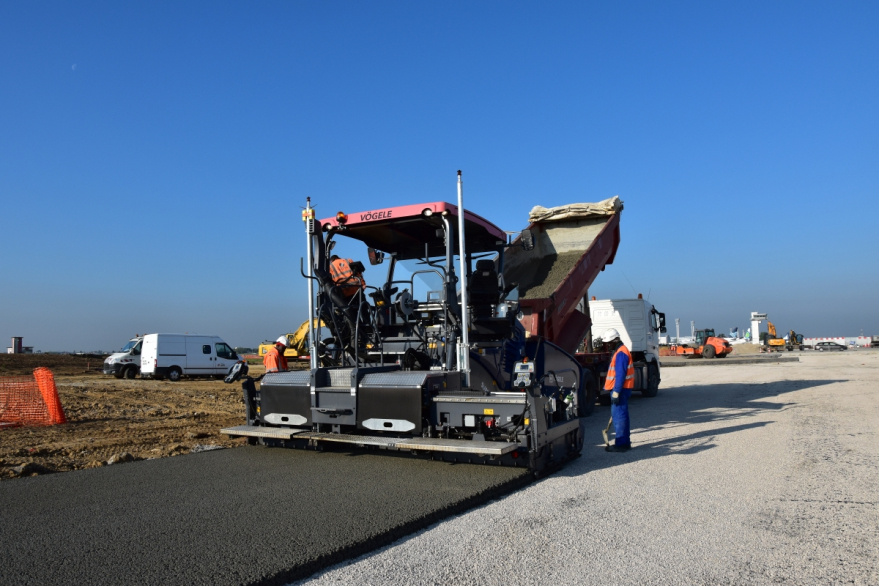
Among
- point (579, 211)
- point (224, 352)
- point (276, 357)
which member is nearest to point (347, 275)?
point (276, 357)

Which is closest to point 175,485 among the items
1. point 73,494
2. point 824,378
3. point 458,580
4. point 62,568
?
point 73,494

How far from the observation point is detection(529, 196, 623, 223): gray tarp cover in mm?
11906

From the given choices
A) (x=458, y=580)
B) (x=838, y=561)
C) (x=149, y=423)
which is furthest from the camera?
(x=149, y=423)

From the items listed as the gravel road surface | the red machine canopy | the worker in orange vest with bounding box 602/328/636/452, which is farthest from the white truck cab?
the red machine canopy

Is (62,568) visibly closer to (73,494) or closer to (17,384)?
(73,494)

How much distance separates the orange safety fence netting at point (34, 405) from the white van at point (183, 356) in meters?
9.22

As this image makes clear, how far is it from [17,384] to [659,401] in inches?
569

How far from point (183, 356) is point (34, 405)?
11646 mm

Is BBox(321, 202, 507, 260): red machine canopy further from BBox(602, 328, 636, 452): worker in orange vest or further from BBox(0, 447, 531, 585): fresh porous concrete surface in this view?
BBox(0, 447, 531, 585): fresh porous concrete surface

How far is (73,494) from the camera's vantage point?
5.22 metres

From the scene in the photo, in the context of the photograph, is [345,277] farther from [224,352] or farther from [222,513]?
[224,352]

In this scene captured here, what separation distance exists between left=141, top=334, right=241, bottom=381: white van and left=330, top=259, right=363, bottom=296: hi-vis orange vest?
744 inches

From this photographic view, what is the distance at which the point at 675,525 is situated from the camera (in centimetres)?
446

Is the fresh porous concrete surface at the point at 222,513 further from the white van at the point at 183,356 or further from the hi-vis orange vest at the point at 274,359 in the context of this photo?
the white van at the point at 183,356
